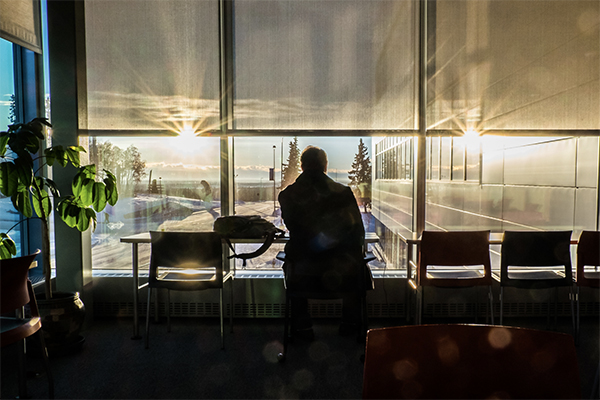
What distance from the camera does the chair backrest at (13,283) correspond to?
1890 millimetres

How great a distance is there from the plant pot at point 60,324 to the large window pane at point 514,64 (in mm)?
3436

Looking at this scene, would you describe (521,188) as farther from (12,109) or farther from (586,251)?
(12,109)

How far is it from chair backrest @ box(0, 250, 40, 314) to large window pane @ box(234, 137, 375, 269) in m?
1.81

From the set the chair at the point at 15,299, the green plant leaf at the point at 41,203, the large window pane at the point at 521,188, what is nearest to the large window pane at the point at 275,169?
the large window pane at the point at 521,188

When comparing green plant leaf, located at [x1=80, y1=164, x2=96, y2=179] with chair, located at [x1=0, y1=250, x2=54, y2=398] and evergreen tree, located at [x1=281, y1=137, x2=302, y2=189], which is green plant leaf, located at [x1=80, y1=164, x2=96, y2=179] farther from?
evergreen tree, located at [x1=281, y1=137, x2=302, y2=189]

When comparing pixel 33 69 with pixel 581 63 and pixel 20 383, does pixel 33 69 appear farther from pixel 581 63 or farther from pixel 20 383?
pixel 581 63

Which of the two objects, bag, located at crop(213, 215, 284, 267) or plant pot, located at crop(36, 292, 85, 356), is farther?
bag, located at crop(213, 215, 284, 267)

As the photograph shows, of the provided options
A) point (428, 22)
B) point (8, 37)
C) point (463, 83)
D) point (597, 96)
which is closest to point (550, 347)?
point (463, 83)

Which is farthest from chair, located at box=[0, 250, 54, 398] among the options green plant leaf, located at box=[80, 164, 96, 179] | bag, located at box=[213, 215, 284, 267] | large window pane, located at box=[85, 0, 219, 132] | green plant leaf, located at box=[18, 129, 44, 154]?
large window pane, located at box=[85, 0, 219, 132]

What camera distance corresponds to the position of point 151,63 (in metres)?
3.53

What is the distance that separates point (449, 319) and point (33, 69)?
Result: 4455mm

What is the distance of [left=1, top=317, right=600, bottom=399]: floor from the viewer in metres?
2.29

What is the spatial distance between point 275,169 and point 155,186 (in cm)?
116

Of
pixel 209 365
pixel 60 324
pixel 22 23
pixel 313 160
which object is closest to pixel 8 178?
pixel 60 324
